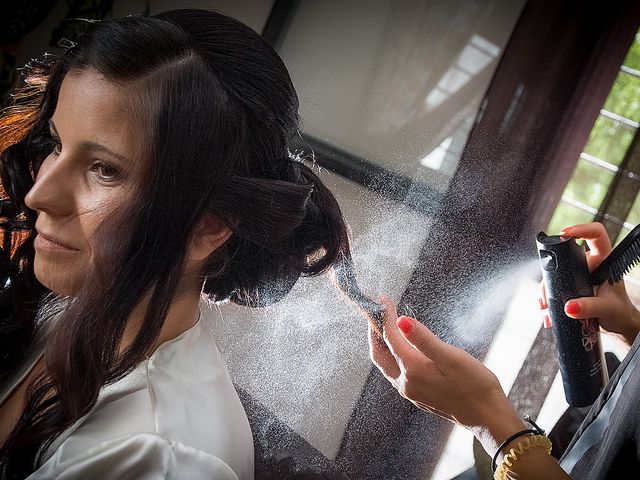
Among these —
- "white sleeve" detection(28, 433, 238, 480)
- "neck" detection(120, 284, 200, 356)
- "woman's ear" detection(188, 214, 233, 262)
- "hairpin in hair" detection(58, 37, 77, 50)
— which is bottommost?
"white sleeve" detection(28, 433, 238, 480)

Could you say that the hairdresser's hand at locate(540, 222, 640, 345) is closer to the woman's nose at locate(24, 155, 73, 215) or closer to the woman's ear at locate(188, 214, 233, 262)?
the woman's ear at locate(188, 214, 233, 262)

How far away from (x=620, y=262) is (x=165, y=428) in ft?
1.82

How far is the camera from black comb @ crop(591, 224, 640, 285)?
2.54 ft

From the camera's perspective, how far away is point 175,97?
0.68 meters

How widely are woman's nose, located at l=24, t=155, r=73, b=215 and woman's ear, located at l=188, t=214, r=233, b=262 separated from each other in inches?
5.5

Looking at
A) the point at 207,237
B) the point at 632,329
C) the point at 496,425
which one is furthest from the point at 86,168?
the point at 632,329

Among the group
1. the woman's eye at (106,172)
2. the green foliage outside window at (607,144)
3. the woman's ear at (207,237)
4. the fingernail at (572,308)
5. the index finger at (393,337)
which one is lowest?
the index finger at (393,337)

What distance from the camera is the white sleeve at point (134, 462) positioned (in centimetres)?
65

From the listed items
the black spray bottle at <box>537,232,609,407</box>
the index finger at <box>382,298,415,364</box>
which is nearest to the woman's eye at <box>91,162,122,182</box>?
the index finger at <box>382,298,415,364</box>

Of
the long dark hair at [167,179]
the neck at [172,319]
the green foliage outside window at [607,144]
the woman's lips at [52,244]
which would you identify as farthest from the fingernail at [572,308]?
the woman's lips at [52,244]

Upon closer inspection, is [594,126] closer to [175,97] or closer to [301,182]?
[301,182]

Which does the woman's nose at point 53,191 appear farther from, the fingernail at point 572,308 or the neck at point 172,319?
the fingernail at point 572,308

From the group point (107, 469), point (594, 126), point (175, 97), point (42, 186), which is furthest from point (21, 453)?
point (594, 126)

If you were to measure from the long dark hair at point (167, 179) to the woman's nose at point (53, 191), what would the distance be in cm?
5
